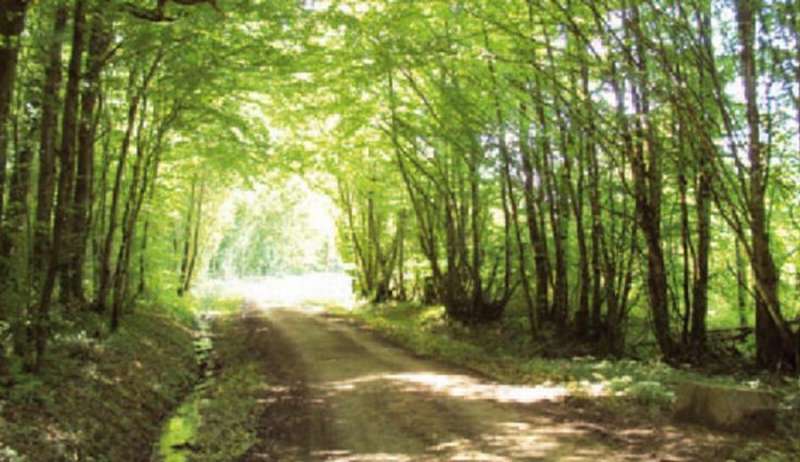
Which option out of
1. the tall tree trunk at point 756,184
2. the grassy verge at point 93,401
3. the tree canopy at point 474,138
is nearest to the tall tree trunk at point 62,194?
the tree canopy at point 474,138

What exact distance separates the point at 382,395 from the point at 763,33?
7.72 meters

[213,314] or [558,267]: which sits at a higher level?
[558,267]

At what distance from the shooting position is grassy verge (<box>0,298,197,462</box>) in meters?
7.39

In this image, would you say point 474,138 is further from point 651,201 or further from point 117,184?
point 117,184

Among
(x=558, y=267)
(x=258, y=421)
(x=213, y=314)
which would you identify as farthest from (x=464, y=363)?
(x=213, y=314)

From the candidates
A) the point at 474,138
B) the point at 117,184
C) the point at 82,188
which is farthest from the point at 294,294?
the point at 117,184

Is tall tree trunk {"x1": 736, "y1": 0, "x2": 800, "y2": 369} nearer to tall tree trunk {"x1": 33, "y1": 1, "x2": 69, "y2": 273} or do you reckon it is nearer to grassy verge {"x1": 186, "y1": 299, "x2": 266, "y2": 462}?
grassy verge {"x1": 186, "y1": 299, "x2": 266, "y2": 462}

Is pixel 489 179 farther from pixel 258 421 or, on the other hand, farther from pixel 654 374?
pixel 258 421

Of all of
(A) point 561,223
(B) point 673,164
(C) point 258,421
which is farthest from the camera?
(A) point 561,223

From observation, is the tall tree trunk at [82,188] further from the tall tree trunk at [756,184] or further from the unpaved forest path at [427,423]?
the tall tree trunk at [756,184]

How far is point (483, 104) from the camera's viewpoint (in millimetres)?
15375

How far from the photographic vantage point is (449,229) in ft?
67.2

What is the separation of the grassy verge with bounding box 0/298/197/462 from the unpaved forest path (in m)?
1.84

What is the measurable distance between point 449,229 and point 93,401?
13073 mm
